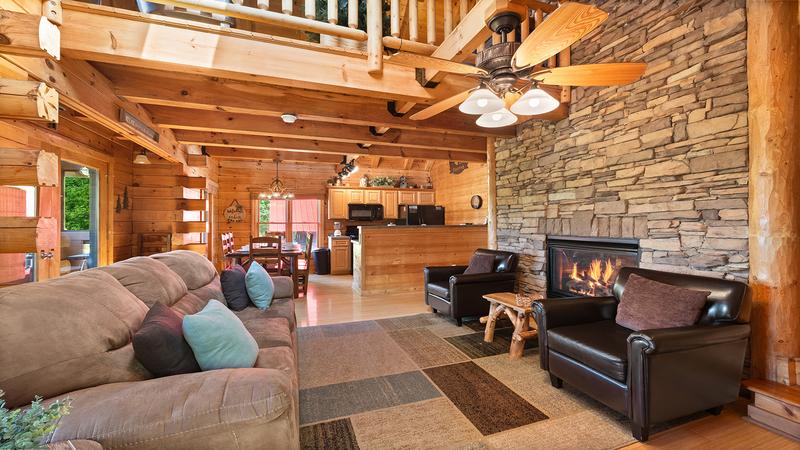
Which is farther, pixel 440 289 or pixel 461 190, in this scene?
pixel 461 190

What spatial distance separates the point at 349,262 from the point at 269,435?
22.7 feet

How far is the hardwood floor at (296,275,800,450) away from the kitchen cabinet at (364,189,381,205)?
198cm

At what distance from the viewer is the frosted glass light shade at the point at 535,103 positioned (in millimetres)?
2221

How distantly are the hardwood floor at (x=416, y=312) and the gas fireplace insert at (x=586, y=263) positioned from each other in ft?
3.64

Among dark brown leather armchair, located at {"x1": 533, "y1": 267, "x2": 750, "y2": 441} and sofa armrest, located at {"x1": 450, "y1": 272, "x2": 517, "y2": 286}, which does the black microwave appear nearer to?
sofa armrest, located at {"x1": 450, "y1": 272, "x2": 517, "y2": 286}

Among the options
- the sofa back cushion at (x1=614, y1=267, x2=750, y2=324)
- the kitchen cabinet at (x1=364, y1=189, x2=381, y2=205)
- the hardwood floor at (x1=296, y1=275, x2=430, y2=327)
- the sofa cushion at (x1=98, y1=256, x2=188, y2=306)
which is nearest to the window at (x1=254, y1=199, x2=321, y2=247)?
the kitchen cabinet at (x1=364, y1=189, x2=381, y2=205)

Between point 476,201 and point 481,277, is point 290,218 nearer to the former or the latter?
point 476,201

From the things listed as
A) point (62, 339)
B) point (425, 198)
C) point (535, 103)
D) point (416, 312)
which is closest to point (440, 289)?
point (416, 312)

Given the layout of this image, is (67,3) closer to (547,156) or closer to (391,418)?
(391,418)

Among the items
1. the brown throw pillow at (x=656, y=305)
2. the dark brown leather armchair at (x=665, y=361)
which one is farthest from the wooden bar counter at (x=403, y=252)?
the brown throw pillow at (x=656, y=305)

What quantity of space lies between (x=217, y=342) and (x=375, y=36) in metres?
2.28

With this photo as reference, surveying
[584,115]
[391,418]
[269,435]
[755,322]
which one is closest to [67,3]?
[269,435]

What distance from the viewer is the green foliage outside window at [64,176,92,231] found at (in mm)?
4027

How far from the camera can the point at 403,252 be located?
19.1ft
